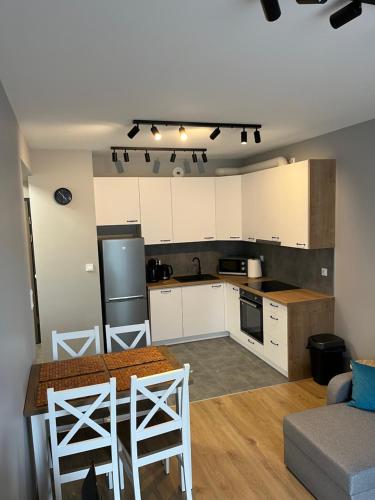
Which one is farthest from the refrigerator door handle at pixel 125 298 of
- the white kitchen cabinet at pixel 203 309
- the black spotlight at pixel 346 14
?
the black spotlight at pixel 346 14

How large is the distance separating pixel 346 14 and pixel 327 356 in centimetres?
326

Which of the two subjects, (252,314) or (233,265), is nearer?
(252,314)

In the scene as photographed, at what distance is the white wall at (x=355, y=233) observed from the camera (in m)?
3.59

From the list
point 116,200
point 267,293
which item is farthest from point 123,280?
point 267,293

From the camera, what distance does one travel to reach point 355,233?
149 inches

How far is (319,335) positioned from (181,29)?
340cm

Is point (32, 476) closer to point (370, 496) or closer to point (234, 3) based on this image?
point (370, 496)

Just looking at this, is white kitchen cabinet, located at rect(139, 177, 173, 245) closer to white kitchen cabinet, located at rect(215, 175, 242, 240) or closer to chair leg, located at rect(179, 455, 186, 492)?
white kitchen cabinet, located at rect(215, 175, 242, 240)

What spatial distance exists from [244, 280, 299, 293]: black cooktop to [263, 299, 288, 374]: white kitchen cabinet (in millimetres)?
274

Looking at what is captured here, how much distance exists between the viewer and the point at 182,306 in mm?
5266

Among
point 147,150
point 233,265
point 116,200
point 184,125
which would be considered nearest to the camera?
point 184,125

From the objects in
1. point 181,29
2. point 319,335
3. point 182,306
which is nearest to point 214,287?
point 182,306

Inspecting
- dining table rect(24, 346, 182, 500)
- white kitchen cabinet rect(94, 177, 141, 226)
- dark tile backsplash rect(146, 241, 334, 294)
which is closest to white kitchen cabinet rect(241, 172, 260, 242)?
dark tile backsplash rect(146, 241, 334, 294)

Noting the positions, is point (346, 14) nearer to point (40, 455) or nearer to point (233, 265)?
point (40, 455)
